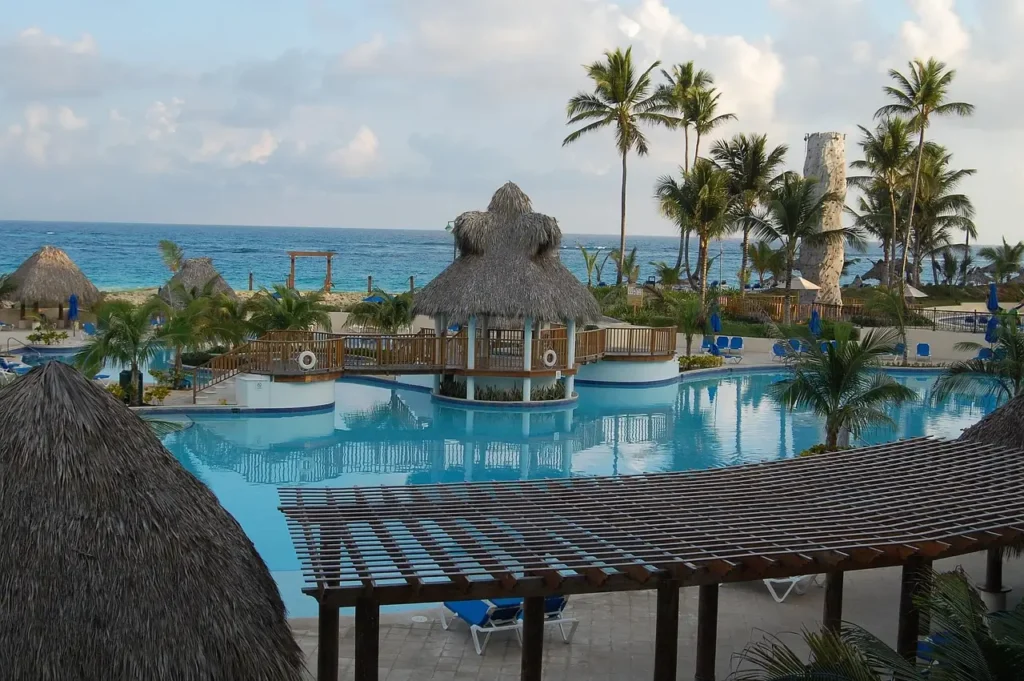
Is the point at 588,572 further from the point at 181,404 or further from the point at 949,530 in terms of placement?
the point at 181,404

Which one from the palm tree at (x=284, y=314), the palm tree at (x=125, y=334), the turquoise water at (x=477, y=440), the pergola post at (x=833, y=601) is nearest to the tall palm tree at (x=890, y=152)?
the turquoise water at (x=477, y=440)

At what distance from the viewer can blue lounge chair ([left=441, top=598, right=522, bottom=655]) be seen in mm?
8211

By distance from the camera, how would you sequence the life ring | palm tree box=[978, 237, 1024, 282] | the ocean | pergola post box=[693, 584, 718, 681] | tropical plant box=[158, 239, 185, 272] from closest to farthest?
1. pergola post box=[693, 584, 718, 681]
2. the life ring
3. tropical plant box=[158, 239, 185, 272]
4. palm tree box=[978, 237, 1024, 282]
5. the ocean

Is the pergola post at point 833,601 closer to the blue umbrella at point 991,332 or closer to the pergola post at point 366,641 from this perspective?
the pergola post at point 366,641

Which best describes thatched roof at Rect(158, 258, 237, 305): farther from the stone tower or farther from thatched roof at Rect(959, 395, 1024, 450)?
thatched roof at Rect(959, 395, 1024, 450)

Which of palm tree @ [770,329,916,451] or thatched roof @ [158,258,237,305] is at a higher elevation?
thatched roof @ [158,258,237,305]

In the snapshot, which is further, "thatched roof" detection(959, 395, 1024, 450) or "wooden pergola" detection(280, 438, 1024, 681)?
"thatched roof" detection(959, 395, 1024, 450)

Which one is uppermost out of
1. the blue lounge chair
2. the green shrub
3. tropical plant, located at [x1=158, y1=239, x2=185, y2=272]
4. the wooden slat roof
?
tropical plant, located at [x1=158, y1=239, x2=185, y2=272]

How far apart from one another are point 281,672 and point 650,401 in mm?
17475

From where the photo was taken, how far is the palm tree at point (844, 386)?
44.2 feet

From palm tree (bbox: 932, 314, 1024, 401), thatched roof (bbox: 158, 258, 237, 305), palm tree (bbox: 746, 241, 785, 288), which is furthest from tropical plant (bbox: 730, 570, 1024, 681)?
palm tree (bbox: 746, 241, 785, 288)

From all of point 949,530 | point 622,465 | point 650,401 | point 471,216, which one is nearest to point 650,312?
point 650,401

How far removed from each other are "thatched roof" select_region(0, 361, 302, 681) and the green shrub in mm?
21025

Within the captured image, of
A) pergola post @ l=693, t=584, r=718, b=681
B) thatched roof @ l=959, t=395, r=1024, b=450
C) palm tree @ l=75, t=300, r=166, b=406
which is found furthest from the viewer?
palm tree @ l=75, t=300, r=166, b=406
